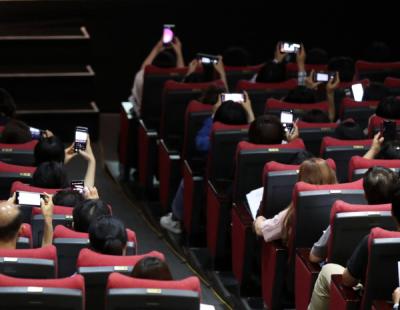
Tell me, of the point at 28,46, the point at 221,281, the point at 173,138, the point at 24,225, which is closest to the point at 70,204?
the point at 24,225

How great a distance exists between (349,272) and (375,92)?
3635 mm

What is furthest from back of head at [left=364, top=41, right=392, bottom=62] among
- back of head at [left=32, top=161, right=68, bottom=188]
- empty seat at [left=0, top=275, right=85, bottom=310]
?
empty seat at [left=0, top=275, right=85, bottom=310]

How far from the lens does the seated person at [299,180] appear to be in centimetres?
611

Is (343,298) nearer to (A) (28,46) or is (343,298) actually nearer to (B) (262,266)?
(B) (262,266)

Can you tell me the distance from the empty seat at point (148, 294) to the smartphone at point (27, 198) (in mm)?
1411

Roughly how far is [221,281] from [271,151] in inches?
39.8

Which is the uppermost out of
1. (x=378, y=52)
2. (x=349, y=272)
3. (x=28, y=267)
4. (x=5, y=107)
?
(x=378, y=52)

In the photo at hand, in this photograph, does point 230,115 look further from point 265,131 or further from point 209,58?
point 209,58

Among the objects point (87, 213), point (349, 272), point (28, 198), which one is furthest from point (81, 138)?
point (349, 272)

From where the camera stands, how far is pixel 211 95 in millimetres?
8148

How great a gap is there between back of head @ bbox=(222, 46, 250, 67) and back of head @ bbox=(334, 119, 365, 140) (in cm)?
280

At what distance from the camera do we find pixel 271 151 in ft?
22.4

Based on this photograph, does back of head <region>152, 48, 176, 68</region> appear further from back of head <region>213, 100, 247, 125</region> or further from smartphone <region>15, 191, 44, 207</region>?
smartphone <region>15, 191, 44, 207</region>

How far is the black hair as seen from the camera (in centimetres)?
545
